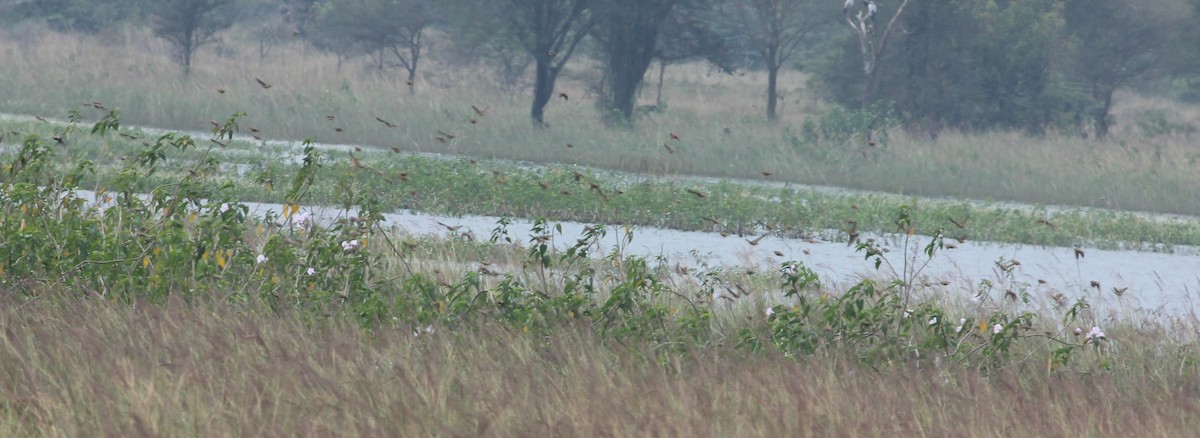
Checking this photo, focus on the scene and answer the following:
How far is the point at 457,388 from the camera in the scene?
17.0ft

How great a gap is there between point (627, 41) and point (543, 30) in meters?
1.54

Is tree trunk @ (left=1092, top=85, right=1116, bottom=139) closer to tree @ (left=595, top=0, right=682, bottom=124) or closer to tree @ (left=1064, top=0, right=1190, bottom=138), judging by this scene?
tree @ (left=1064, top=0, right=1190, bottom=138)

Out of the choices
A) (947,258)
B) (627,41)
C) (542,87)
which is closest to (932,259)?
(947,258)

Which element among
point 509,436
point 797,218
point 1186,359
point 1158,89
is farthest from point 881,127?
point 1158,89

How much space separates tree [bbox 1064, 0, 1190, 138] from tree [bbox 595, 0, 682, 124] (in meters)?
13.3

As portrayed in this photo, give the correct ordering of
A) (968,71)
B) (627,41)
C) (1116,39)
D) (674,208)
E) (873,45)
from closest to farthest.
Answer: (674,208)
(627,41)
(873,45)
(968,71)
(1116,39)

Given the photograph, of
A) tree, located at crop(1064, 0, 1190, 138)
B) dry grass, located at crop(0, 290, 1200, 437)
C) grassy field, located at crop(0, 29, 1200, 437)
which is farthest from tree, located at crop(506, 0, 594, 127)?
dry grass, located at crop(0, 290, 1200, 437)

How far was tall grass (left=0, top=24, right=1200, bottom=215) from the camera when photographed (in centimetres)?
2058

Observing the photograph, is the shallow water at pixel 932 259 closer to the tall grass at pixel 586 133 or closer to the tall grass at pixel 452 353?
the tall grass at pixel 452 353

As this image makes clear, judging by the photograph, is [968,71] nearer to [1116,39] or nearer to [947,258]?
[1116,39]

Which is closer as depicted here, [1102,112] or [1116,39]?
[1102,112]

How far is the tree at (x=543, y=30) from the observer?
1010 inches

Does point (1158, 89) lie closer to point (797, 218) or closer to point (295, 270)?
point (797, 218)

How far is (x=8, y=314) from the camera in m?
5.87
